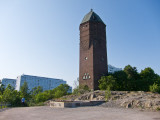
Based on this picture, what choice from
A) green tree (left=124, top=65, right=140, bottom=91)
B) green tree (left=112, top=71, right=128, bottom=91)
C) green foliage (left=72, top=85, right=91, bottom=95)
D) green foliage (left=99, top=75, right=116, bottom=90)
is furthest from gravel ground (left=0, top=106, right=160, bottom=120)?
green tree (left=124, top=65, right=140, bottom=91)

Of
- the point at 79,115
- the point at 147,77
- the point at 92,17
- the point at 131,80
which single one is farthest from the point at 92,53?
the point at 79,115

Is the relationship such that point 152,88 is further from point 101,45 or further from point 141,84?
point 101,45

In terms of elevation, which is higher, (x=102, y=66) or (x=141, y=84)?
(x=102, y=66)

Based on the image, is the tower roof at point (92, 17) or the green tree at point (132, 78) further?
the tower roof at point (92, 17)

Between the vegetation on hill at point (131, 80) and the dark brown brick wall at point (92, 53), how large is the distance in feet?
8.81

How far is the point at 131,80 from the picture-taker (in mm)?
38438

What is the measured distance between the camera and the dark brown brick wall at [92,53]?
37.9m

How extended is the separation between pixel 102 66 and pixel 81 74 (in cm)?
630

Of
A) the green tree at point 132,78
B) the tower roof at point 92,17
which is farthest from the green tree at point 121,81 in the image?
the tower roof at point 92,17

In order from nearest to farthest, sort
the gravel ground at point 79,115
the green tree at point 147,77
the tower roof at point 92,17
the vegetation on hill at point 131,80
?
the gravel ground at point 79,115, the vegetation on hill at point 131,80, the green tree at point 147,77, the tower roof at point 92,17

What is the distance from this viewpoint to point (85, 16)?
150ft

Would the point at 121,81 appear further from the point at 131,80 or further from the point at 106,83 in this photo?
the point at 106,83

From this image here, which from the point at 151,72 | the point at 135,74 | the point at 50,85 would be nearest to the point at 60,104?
the point at 135,74

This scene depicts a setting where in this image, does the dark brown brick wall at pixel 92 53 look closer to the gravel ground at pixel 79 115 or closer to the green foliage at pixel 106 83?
the green foliage at pixel 106 83
